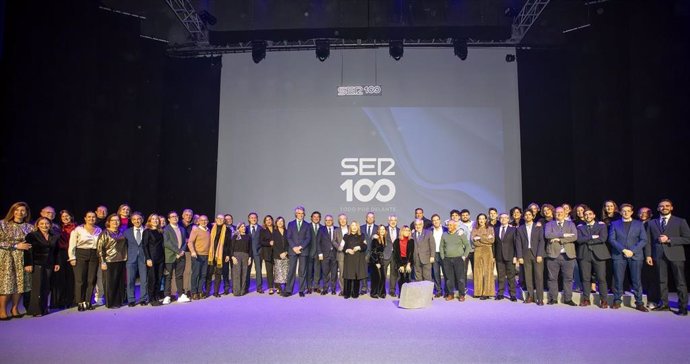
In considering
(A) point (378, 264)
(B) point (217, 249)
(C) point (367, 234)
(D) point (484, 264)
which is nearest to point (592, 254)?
(D) point (484, 264)

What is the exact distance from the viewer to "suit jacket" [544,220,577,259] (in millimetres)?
6219

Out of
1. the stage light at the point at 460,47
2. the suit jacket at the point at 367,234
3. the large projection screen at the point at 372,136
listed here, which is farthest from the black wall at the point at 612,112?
the suit jacket at the point at 367,234

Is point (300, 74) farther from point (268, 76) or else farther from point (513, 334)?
point (513, 334)

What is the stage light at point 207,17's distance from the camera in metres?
8.66

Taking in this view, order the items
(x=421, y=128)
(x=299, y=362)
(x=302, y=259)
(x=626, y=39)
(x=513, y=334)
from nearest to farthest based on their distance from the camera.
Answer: (x=299, y=362) < (x=513, y=334) < (x=302, y=259) < (x=626, y=39) < (x=421, y=128)

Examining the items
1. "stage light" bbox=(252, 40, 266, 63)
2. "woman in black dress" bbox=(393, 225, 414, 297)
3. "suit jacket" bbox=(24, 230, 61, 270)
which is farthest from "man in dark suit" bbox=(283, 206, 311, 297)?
"stage light" bbox=(252, 40, 266, 63)

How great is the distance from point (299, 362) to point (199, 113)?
7698 mm

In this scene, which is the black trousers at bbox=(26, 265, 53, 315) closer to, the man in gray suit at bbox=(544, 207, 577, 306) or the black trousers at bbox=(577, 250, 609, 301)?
the man in gray suit at bbox=(544, 207, 577, 306)

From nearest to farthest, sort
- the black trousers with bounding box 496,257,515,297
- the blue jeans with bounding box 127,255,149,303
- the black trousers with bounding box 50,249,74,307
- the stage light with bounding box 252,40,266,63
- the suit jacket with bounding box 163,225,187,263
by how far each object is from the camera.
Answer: the black trousers with bounding box 50,249,74,307 < the blue jeans with bounding box 127,255,149,303 < the suit jacket with bounding box 163,225,187,263 < the black trousers with bounding box 496,257,515,297 < the stage light with bounding box 252,40,266,63

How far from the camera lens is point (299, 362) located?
3504 mm

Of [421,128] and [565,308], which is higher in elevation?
[421,128]

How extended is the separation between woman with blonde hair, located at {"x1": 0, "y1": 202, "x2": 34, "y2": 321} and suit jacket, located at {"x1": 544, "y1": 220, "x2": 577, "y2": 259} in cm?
650

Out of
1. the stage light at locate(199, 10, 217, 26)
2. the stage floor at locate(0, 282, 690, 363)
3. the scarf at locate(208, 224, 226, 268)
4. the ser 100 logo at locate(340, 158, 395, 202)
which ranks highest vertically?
the stage light at locate(199, 10, 217, 26)

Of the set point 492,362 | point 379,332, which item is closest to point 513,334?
point 492,362
